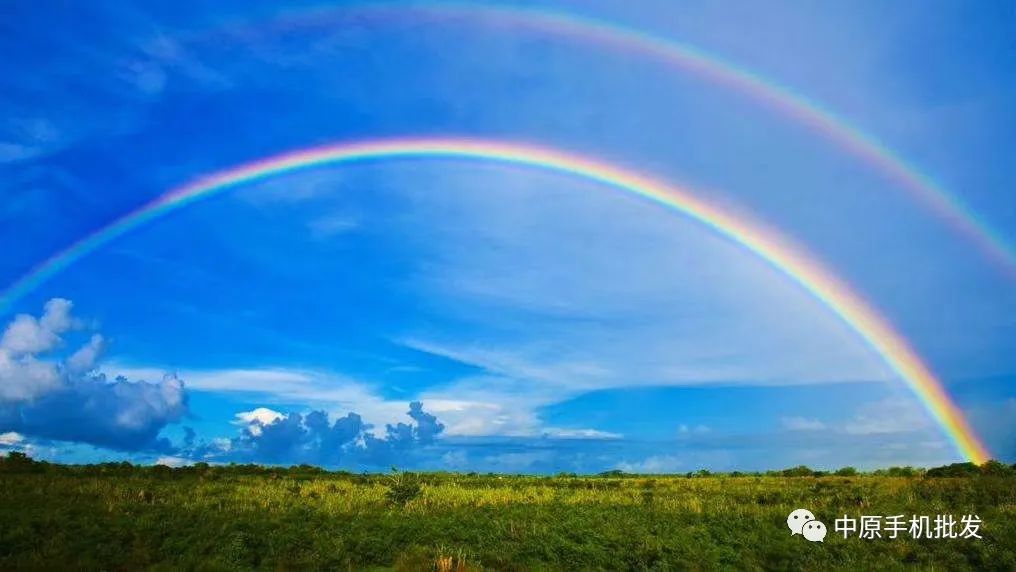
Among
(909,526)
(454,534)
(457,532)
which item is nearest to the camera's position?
(454,534)

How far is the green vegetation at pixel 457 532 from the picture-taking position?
22.6 metres

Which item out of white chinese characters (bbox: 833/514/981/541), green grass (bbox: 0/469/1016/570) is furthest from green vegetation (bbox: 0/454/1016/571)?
white chinese characters (bbox: 833/514/981/541)

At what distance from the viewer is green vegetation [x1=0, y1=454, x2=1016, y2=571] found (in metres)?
22.6

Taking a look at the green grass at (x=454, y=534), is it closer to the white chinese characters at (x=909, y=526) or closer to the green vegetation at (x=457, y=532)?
the green vegetation at (x=457, y=532)

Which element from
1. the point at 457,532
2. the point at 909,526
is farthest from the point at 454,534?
the point at 909,526

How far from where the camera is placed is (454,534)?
2612cm

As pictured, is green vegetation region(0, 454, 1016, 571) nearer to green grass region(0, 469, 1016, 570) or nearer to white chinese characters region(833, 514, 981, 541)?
green grass region(0, 469, 1016, 570)

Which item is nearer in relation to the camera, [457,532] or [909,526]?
[457,532]

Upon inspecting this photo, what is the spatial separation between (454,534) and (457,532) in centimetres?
22

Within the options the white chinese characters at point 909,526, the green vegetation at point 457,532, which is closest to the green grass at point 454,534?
the green vegetation at point 457,532

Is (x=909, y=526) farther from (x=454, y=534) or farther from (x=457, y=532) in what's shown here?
(x=454, y=534)

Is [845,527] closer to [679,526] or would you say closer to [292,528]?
[679,526]

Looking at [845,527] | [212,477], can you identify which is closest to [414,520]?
[845,527]

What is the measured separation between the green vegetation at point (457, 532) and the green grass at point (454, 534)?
0.21 ft
